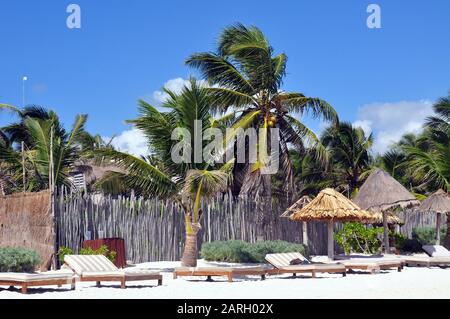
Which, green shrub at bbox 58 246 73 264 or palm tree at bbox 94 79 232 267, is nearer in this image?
green shrub at bbox 58 246 73 264

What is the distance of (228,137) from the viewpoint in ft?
69.7

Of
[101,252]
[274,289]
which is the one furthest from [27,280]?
[101,252]

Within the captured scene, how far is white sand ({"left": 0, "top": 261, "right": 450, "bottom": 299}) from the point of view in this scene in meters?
11.8

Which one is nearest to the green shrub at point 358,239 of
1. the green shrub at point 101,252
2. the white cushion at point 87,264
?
the green shrub at point 101,252

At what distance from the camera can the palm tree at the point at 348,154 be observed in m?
29.8

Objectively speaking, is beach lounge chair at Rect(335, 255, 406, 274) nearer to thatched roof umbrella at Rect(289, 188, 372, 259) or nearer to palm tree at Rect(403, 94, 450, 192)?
thatched roof umbrella at Rect(289, 188, 372, 259)

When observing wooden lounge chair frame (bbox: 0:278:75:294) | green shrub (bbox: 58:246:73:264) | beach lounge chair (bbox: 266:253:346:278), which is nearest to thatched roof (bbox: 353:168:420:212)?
beach lounge chair (bbox: 266:253:346:278)

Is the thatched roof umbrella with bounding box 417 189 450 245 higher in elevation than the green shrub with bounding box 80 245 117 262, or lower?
higher

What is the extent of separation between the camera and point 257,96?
23047 mm

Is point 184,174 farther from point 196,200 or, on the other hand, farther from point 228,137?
point 228,137

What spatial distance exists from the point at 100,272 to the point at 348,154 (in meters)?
18.3

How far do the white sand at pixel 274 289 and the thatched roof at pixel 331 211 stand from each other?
2155 mm

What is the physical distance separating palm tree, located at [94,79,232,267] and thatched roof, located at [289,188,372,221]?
2.62m

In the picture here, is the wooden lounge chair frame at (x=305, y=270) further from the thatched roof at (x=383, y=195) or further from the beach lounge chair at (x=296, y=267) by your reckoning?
the thatched roof at (x=383, y=195)
